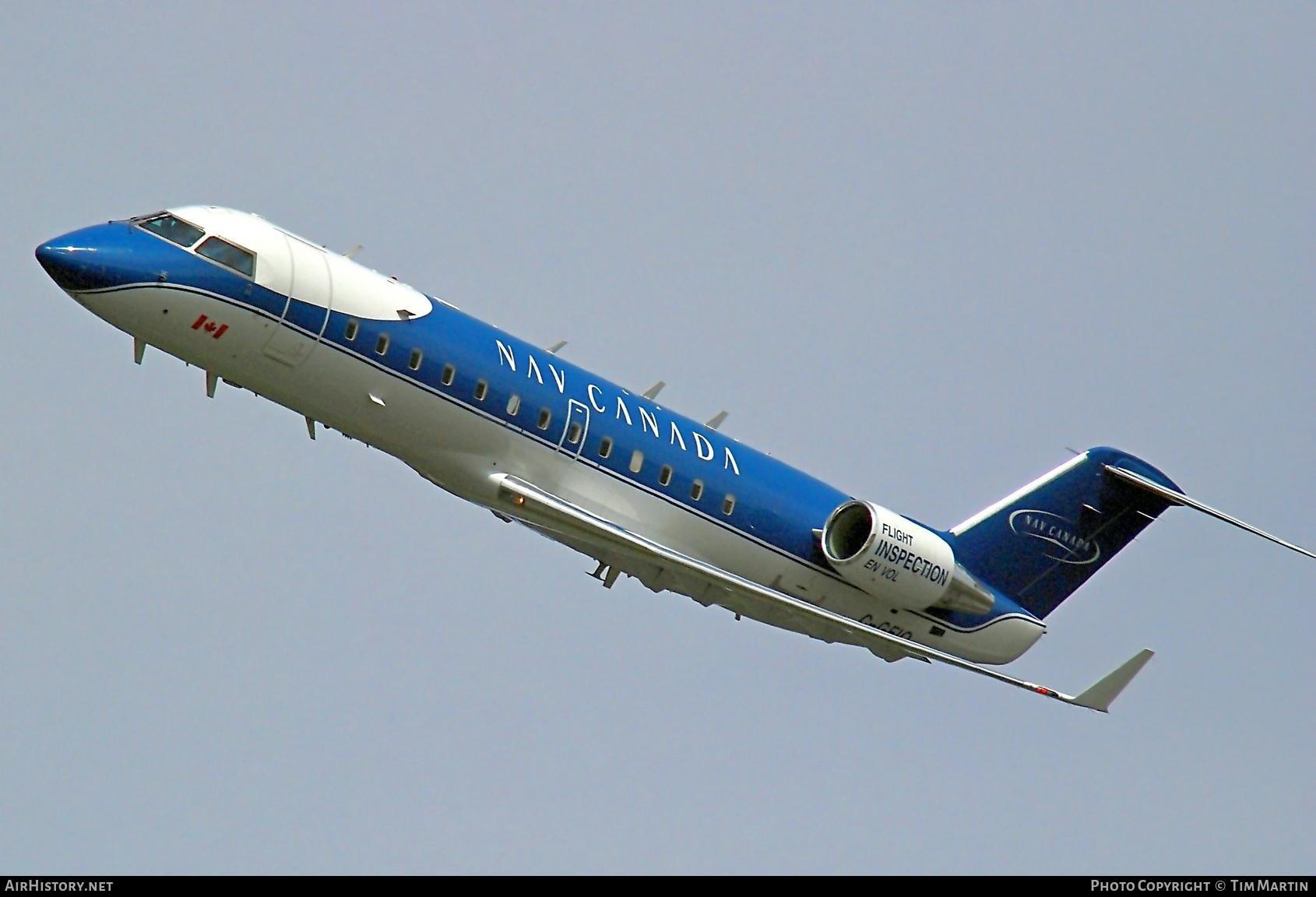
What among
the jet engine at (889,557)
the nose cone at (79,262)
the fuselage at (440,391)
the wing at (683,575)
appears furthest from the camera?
the jet engine at (889,557)

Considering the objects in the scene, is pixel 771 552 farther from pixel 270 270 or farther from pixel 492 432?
pixel 270 270

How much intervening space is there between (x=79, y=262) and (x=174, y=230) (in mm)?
1664

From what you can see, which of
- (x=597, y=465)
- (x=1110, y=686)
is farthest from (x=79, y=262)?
(x=1110, y=686)

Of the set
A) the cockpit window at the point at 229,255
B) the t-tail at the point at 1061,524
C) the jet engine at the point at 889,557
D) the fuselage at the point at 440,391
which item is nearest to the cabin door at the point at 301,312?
the fuselage at the point at 440,391

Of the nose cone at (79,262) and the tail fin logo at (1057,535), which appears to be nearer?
the nose cone at (79,262)

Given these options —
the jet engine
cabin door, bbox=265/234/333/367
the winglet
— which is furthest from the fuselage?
the winglet

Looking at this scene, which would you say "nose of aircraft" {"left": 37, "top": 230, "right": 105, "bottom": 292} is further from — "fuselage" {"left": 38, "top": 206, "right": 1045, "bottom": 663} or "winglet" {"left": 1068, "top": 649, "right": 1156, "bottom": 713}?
"winglet" {"left": 1068, "top": 649, "right": 1156, "bottom": 713}

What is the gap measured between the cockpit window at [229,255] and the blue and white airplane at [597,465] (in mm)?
29

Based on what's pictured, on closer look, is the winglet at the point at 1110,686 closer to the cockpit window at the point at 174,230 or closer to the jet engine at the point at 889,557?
the jet engine at the point at 889,557

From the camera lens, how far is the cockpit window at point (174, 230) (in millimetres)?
29203

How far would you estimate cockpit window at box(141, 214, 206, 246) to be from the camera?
29203mm

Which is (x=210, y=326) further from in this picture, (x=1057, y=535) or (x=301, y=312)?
(x=1057, y=535)

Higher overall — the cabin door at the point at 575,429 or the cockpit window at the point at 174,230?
the cockpit window at the point at 174,230

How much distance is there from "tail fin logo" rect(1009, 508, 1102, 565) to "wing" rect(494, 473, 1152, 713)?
185 inches
